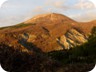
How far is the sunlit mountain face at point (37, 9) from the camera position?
4062mm

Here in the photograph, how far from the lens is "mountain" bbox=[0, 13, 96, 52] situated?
3787mm

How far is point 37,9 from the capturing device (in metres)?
4.13

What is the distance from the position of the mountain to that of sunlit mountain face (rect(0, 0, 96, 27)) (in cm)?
14

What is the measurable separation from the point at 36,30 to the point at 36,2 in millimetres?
503

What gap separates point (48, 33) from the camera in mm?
3844

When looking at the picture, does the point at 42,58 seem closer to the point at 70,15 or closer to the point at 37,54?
the point at 37,54

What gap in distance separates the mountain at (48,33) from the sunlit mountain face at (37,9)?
A: 14 centimetres

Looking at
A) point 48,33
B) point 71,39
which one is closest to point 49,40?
point 48,33

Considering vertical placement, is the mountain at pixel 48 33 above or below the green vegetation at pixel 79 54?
above

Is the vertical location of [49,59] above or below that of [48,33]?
below

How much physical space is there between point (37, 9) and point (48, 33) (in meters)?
0.50

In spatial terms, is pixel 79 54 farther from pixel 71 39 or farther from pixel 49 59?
pixel 49 59

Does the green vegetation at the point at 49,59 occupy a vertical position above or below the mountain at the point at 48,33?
below

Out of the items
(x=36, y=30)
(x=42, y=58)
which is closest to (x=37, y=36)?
(x=36, y=30)
